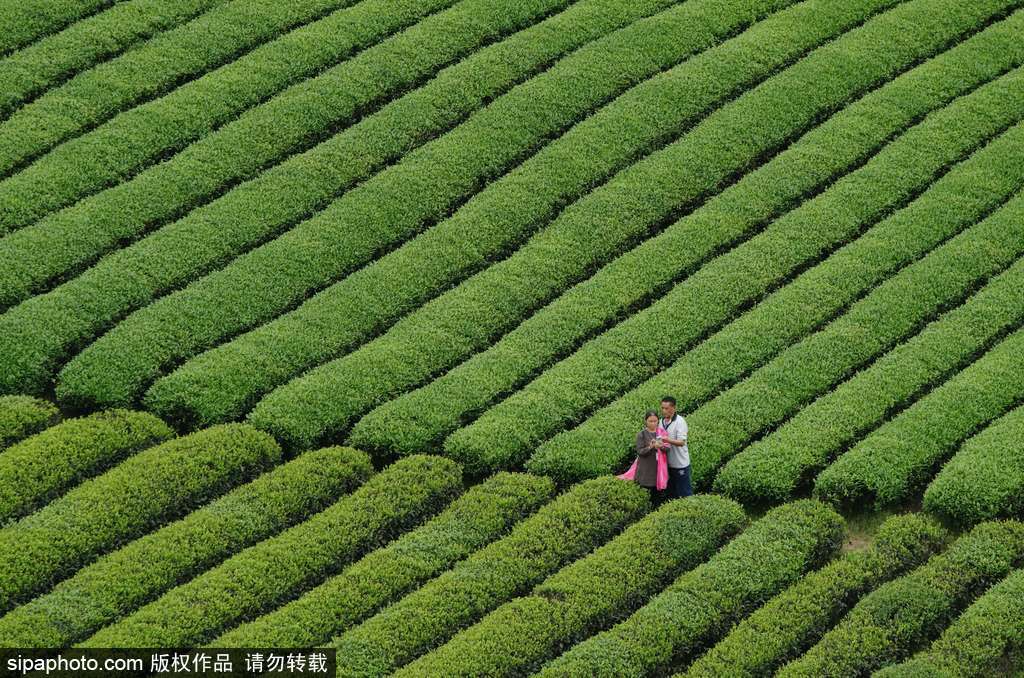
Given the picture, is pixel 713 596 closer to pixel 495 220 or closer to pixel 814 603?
pixel 814 603

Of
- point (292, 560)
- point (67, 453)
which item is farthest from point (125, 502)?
point (292, 560)

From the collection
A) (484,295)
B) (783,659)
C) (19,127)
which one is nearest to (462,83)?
(484,295)

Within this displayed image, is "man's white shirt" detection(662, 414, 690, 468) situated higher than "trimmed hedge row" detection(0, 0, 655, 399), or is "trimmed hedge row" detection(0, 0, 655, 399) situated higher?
"trimmed hedge row" detection(0, 0, 655, 399)

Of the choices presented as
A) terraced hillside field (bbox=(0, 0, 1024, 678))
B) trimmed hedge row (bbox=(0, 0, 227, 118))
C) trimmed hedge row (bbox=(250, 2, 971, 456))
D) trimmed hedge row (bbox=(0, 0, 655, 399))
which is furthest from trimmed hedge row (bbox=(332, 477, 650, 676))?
trimmed hedge row (bbox=(0, 0, 227, 118))

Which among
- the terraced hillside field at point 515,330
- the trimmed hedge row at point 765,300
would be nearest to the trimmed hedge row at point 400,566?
the terraced hillside field at point 515,330

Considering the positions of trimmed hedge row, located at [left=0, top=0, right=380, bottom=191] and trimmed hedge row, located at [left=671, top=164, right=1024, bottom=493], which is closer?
trimmed hedge row, located at [left=671, top=164, right=1024, bottom=493]

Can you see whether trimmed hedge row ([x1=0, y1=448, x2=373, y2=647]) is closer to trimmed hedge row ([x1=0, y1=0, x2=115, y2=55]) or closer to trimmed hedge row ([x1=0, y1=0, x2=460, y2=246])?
trimmed hedge row ([x1=0, y1=0, x2=460, y2=246])

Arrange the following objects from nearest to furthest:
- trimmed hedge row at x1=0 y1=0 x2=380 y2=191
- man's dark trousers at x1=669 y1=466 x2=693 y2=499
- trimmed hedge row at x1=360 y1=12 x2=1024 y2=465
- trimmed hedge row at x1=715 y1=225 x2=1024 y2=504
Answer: man's dark trousers at x1=669 y1=466 x2=693 y2=499 → trimmed hedge row at x1=715 y1=225 x2=1024 y2=504 → trimmed hedge row at x1=360 y1=12 x2=1024 y2=465 → trimmed hedge row at x1=0 y1=0 x2=380 y2=191

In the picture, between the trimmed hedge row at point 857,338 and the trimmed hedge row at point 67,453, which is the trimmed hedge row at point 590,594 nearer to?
the trimmed hedge row at point 857,338
